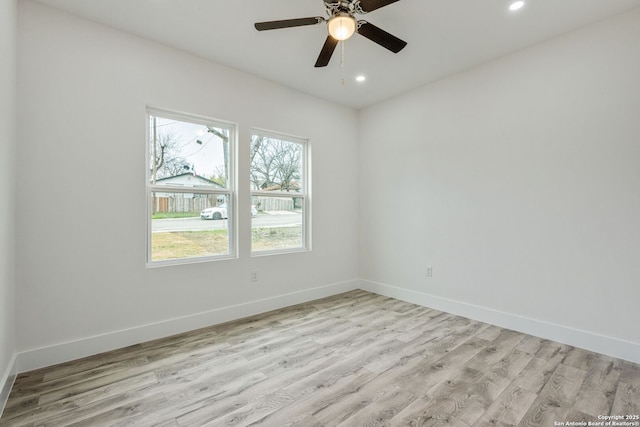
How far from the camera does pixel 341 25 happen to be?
77.0 inches

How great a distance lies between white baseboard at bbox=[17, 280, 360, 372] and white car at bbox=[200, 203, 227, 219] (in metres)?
1.04

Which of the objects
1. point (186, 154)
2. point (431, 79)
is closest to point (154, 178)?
point (186, 154)

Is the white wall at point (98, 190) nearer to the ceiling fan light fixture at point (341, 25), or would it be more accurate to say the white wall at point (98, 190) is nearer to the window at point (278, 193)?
the window at point (278, 193)

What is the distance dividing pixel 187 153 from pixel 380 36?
2.24 m

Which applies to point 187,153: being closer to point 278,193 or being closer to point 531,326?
point 278,193

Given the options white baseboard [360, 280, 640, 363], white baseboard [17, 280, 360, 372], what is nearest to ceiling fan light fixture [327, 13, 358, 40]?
white baseboard [17, 280, 360, 372]

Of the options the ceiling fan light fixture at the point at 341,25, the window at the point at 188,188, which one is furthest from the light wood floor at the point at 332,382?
the ceiling fan light fixture at the point at 341,25

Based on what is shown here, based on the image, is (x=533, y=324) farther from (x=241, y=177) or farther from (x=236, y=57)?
(x=236, y=57)

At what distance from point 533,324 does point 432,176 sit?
1929mm

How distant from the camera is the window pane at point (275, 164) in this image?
3.72 meters

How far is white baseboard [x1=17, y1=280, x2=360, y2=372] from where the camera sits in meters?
2.35

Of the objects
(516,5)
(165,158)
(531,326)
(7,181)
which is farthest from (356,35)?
(531,326)

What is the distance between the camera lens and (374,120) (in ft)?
14.8

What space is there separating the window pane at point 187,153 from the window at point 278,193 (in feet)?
1.27
